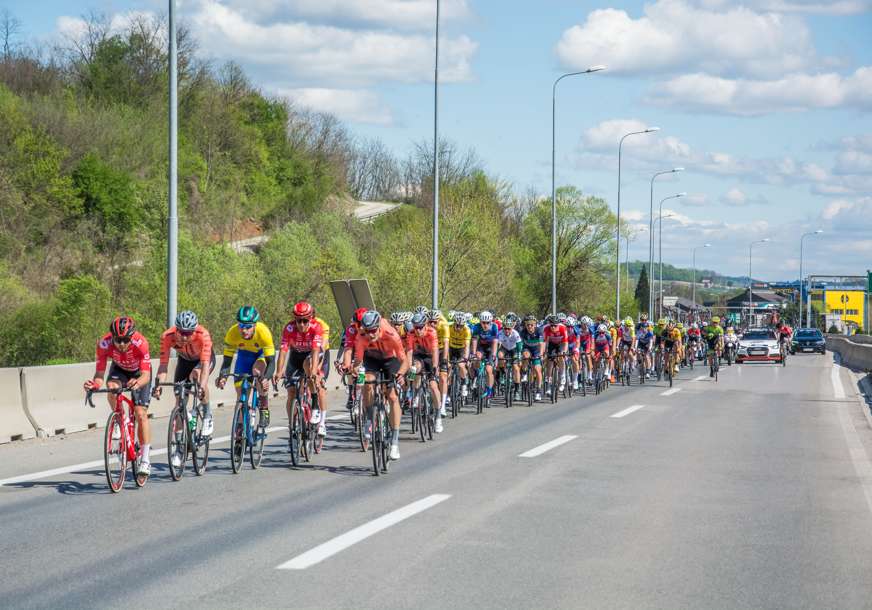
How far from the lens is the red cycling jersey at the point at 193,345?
1121cm

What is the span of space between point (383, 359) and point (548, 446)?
308 centimetres

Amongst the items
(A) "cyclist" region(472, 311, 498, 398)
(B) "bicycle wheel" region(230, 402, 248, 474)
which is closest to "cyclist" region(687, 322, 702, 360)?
(A) "cyclist" region(472, 311, 498, 398)

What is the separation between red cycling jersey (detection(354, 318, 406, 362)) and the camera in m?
12.1

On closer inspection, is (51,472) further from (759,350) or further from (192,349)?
(759,350)

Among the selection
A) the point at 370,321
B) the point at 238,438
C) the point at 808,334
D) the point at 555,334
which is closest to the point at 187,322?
the point at 238,438

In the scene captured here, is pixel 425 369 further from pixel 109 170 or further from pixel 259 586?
pixel 109 170

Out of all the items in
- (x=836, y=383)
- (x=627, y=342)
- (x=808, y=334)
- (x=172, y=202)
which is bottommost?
(x=836, y=383)

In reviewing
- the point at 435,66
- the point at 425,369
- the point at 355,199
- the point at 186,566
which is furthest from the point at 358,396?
the point at 355,199

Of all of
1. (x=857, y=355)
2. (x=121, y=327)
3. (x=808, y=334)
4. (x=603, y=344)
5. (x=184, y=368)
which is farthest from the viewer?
(x=808, y=334)

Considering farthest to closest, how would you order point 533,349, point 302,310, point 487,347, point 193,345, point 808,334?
point 808,334, point 533,349, point 487,347, point 302,310, point 193,345

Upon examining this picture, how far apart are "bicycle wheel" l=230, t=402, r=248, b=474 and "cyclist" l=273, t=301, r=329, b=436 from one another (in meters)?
0.99

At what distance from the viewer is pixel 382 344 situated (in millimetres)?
12250

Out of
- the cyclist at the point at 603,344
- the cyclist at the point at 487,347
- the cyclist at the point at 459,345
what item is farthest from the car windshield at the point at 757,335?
the cyclist at the point at 459,345

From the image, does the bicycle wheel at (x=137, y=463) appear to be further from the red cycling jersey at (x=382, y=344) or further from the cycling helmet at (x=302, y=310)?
the cycling helmet at (x=302, y=310)
